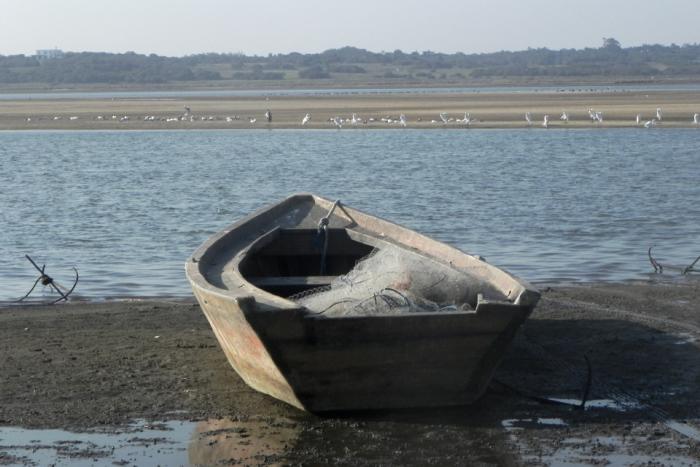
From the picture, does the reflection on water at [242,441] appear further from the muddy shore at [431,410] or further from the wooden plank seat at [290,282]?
the wooden plank seat at [290,282]

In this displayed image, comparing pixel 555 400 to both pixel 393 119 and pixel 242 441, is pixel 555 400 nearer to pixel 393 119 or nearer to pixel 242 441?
pixel 242 441

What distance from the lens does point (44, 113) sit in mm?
62406

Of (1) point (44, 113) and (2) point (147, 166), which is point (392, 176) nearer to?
(2) point (147, 166)

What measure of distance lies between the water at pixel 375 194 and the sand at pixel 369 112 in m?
4.73

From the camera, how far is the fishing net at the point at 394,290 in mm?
8367

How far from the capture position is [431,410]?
8211mm

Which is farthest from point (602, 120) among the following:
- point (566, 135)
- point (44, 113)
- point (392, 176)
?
point (44, 113)

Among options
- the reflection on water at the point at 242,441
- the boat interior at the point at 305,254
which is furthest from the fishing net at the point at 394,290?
the boat interior at the point at 305,254

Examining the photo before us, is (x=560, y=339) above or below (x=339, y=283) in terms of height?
below

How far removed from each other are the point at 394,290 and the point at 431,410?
920 millimetres

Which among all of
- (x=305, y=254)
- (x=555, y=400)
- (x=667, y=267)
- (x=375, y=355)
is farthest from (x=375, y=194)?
(x=375, y=355)

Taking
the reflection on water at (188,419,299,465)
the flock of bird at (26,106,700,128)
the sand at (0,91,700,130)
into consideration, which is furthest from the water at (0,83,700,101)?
the reflection on water at (188,419,299,465)

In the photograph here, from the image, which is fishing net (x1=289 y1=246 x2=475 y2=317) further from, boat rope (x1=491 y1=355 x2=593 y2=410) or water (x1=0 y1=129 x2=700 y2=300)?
water (x1=0 y1=129 x2=700 y2=300)

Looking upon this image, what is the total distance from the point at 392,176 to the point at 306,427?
21262 millimetres
